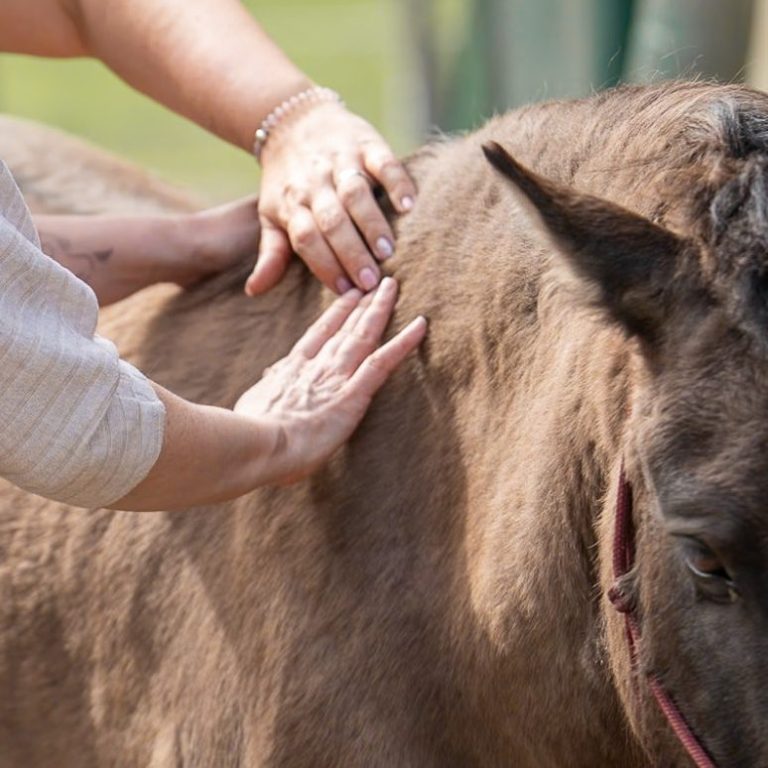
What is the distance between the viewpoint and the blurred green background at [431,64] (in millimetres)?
4988

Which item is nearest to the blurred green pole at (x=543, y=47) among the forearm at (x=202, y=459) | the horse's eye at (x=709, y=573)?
the forearm at (x=202, y=459)

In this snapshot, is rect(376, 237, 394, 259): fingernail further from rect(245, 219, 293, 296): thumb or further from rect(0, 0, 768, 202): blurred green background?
rect(0, 0, 768, 202): blurred green background

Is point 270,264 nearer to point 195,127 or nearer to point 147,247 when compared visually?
point 147,247

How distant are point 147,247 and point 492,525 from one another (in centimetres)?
102

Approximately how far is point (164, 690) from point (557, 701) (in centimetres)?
73

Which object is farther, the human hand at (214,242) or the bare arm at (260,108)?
the human hand at (214,242)

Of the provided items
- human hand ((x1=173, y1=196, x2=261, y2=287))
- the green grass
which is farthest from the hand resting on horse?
the green grass

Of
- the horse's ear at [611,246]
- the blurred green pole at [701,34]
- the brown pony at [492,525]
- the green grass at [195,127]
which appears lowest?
the green grass at [195,127]

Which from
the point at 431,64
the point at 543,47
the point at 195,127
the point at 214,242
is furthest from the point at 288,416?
the point at 195,127

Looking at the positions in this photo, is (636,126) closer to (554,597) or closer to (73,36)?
(554,597)

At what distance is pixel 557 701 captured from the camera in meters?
2.35

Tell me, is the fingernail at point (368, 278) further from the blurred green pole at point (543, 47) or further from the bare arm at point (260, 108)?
the blurred green pole at point (543, 47)

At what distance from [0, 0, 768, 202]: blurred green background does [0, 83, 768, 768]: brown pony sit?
78 cm

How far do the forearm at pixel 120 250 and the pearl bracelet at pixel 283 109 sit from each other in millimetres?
227
